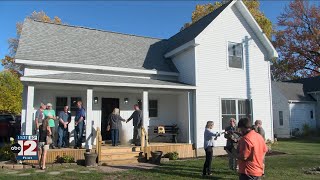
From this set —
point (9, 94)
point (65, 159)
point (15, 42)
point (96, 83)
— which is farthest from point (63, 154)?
point (15, 42)

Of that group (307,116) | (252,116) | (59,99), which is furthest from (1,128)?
(307,116)

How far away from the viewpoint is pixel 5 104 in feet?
105

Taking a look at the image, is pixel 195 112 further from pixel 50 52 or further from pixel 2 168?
pixel 2 168

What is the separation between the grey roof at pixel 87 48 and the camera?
1363cm

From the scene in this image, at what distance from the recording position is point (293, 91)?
29500 millimetres

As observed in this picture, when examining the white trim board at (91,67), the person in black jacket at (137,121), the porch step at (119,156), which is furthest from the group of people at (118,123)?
the white trim board at (91,67)

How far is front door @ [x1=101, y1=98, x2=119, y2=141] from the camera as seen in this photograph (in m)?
14.5

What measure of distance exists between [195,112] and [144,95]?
8.88 ft

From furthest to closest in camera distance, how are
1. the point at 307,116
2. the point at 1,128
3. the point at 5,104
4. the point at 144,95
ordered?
the point at 5,104 < the point at 307,116 < the point at 1,128 < the point at 144,95

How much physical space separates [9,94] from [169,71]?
76.6ft

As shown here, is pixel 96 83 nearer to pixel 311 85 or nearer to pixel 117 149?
pixel 117 149

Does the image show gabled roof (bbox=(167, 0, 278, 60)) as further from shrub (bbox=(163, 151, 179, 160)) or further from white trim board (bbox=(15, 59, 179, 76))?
shrub (bbox=(163, 151, 179, 160))

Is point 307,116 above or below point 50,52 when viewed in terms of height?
below

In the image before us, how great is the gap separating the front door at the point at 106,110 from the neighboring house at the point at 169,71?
0.16ft
